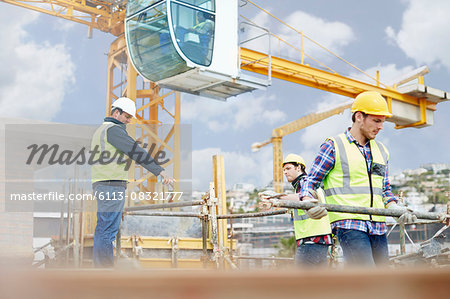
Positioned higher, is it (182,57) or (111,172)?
(182,57)

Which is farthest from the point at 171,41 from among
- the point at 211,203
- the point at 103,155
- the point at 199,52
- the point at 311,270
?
the point at 311,270

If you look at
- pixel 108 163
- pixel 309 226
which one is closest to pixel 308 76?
pixel 108 163

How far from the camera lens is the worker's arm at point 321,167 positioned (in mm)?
2898

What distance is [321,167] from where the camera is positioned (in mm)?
2898

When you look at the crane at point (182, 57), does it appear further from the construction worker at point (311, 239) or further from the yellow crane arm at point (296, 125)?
the yellow crane arm at point (296, 125)

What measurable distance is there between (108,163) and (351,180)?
2.32 meters

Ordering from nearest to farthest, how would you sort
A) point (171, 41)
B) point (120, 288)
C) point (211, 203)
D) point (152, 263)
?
1. point (120, 288)
2. point (211, 203)
3. point (152, 263)
4. point (171, 41)

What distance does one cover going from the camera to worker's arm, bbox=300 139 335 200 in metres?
2.90

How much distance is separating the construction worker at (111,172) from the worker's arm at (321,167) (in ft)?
5.85

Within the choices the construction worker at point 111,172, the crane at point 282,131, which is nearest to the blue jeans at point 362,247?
the construction worker at point 111,172

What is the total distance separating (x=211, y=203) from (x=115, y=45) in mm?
12752

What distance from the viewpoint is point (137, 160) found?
176 inches

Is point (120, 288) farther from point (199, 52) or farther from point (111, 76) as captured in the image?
point (111, 76)

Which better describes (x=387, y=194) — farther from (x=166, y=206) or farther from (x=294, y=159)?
(x=166, y=206)
